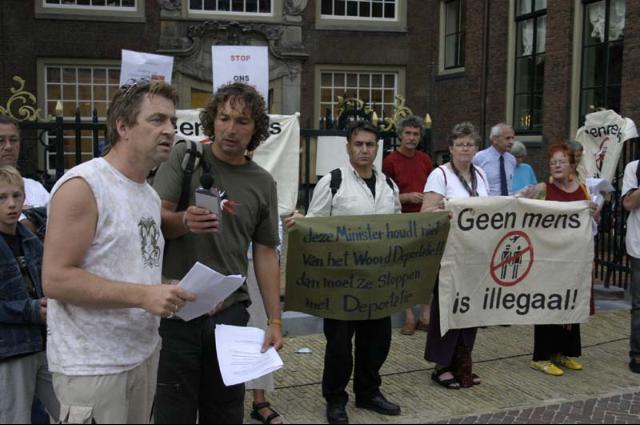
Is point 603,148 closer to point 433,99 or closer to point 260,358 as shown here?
point 260,358

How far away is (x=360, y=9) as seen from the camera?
19312 millimetres

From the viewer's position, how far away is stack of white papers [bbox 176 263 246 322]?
2463 millimetres

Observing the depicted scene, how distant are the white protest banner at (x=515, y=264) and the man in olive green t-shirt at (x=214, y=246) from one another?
7.66 ft

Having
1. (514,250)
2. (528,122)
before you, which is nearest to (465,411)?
(514,250)

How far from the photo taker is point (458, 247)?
5258 millimetres

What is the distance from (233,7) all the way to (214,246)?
16330 mm

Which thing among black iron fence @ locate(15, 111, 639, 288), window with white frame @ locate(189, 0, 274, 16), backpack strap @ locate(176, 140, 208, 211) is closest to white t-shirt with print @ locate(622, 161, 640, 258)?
black iron fence @ locate(15, 111, 639, 288)

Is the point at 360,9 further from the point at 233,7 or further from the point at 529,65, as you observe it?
the point at 529,65

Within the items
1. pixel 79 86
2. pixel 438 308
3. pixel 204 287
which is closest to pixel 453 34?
pixel 79 86

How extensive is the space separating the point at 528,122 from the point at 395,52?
15.3 ft

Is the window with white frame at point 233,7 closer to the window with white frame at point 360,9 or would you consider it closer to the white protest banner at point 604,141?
the window with white frame at point 360,9

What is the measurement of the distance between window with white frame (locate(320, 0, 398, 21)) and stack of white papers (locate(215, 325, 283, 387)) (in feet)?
55.9

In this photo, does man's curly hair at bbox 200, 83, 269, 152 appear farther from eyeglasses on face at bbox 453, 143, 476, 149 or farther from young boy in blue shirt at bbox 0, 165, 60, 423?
eyeglasses on face at bbox 453, 143, 476, 149

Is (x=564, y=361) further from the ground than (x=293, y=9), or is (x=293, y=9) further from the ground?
(x=293, y=9)
